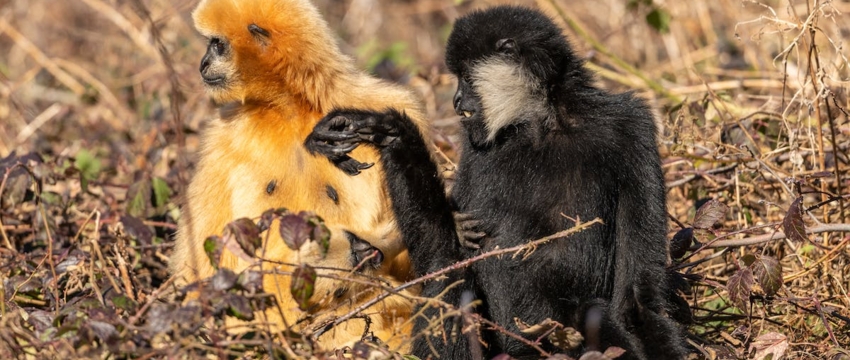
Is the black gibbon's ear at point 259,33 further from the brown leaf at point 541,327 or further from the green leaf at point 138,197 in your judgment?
the brown leaf at point 541,327

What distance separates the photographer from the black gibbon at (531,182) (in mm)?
3531

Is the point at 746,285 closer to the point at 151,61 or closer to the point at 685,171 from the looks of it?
the point at 685,171

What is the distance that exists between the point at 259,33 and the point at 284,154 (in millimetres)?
512

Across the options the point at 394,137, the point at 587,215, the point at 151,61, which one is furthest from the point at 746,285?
the point at 151,61

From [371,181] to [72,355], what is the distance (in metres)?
1.58

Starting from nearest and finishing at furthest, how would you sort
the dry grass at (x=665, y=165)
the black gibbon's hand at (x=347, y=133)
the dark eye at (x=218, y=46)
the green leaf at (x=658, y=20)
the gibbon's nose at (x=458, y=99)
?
1. the dry grass at (x=665, y=165)
2. the black gibbon's hand at (x=347, y=133)
3. the gibbon's nose at (x=458, y=99)
4. the dark eye at (x=218, y=46)
5. the green leaf at (x=658, y=20)

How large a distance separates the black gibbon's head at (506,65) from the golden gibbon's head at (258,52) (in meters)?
0.66

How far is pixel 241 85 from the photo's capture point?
4.04 meters

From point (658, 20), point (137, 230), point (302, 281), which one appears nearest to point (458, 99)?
point (302, 281)

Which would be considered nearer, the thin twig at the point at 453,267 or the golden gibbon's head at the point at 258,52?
the thin twig at the point at 453,267

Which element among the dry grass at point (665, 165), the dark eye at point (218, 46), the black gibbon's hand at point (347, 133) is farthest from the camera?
the dark eye at point (218, 46)

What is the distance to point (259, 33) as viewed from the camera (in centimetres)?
399

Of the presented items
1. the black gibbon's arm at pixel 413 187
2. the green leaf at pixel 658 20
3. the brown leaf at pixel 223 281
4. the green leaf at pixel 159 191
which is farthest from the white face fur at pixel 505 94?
the green leaf at pixel 658 20

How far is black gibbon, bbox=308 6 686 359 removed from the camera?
3.53m
